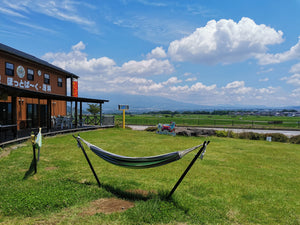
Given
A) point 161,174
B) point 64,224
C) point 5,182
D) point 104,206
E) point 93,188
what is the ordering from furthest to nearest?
point 161,174 → point 5,182 → point 93,188 → point 104,206 → point 64,224

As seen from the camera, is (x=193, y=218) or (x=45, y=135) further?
(x=45, y=135)

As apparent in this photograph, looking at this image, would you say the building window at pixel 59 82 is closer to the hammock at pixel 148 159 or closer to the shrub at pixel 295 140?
the hammock at pixel 148 159

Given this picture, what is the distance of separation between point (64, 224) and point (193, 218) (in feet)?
7.10

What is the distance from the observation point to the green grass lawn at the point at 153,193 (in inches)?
139

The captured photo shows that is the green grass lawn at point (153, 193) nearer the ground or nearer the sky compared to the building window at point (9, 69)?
nearer the ground

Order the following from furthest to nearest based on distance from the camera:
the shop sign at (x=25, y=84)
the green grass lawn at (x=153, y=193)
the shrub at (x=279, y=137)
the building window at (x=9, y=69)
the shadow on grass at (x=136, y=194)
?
1. the shrub at (x=279, y=137)
2. the shop sign at (x=25, y=84)
3. the building window at (x=9, y=69)
4. the shadow on grass at (x=136, y=194)
5. the green grass lawn at (x=153, y=193)

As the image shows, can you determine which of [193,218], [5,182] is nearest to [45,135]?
[5,182]

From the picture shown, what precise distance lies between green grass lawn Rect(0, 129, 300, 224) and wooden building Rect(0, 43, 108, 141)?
6.52m

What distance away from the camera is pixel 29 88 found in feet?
53.1

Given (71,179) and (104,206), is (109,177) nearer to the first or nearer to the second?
(71,179)

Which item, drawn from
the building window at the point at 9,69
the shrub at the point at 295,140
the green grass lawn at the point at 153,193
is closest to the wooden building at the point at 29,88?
the building window at the point at 9,69

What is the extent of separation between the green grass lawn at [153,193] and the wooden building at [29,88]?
257 inches

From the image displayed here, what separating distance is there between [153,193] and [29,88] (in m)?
15.7

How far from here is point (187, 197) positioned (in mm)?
4352
